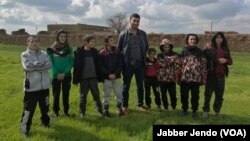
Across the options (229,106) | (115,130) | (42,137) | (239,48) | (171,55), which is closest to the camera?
(42,137)

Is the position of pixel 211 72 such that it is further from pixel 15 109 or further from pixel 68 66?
pixel 15 109

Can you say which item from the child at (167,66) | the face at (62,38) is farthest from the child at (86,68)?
the child at (167,66)

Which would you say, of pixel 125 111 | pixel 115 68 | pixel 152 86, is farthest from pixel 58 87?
pixel 152 86

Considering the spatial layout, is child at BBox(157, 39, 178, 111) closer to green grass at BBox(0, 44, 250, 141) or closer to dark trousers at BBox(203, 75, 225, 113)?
green grass at BBox(0, 44, 250, 141)

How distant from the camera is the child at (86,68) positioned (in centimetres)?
847

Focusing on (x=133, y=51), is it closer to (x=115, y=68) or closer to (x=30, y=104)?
(x=115, y=68)

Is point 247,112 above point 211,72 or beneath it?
beneath

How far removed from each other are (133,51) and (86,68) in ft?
3.73

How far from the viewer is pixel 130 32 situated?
8.88m

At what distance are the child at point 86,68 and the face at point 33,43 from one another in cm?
113

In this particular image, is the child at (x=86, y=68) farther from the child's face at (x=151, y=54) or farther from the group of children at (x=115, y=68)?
the child's face at (x=151, y=54)

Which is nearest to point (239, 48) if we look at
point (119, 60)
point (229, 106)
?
point (229, 106)

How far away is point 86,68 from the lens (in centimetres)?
855

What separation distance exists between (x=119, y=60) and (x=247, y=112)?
3.68 m
